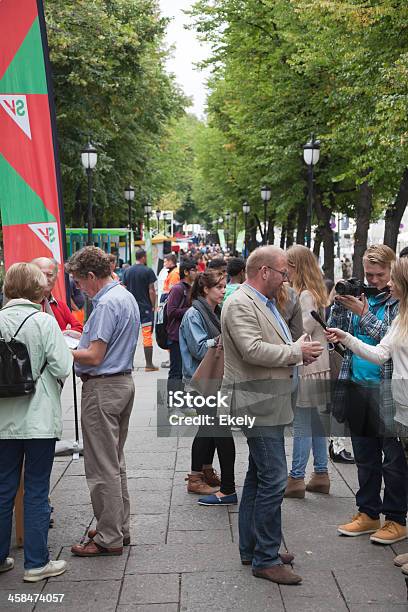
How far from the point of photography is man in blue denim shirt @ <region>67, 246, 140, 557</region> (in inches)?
207

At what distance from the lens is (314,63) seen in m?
22.8

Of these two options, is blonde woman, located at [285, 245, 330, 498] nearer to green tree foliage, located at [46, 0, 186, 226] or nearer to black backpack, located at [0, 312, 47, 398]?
black backpack, located at [0, 312, 47, 398]

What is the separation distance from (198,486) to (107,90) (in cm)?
2053

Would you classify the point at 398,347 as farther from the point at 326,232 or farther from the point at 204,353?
the point at 326,232

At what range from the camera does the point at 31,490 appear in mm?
4871

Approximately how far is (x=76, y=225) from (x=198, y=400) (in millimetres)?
28782

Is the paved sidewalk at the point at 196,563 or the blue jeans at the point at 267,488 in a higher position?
Result: the blue jeans at the point at 267,488

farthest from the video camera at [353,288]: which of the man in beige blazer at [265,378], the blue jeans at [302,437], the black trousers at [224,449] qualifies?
the black trousers at [224,449]

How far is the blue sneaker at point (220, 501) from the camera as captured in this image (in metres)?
6.34

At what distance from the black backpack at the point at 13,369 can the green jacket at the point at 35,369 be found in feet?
0.21

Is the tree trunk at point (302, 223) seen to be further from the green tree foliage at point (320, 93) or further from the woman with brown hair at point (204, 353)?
the woman with brown hair at point (204, 353)

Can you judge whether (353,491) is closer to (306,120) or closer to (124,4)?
(306,120)

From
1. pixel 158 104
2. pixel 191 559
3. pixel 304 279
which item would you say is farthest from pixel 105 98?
pixel 191 559

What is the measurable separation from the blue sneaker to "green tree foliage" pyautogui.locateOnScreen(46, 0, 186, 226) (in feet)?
60.7
